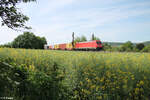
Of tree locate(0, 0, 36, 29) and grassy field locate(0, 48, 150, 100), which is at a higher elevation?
tree locate(0, 0, 36, 29)

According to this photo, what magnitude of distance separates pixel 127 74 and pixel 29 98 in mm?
3082

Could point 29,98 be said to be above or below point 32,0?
below

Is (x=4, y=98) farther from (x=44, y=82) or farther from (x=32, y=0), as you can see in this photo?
(x=32, y=0)

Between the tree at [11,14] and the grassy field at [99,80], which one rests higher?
the tree at [11,14]

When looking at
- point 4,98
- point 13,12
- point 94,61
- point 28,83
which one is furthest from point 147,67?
point 13,12

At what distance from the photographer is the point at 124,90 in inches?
167

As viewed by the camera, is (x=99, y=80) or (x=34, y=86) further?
(x=99, y=80)

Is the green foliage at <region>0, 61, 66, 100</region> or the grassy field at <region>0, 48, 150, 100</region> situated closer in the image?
the grassy field at <region>0, 48, 150, 100</region>

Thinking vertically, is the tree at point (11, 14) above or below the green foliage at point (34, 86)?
above

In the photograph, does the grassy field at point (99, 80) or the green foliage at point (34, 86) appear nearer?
the grassy field at point (99, 80)

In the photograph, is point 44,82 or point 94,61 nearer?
point 44,82

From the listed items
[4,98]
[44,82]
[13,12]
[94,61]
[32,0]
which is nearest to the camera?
[4,98]

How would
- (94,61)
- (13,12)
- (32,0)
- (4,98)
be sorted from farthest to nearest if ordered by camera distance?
1. (32,0)
2. (13,12)
3. (94,61)
4. (4,98)

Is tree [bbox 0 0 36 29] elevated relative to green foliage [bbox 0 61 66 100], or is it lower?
elevated
